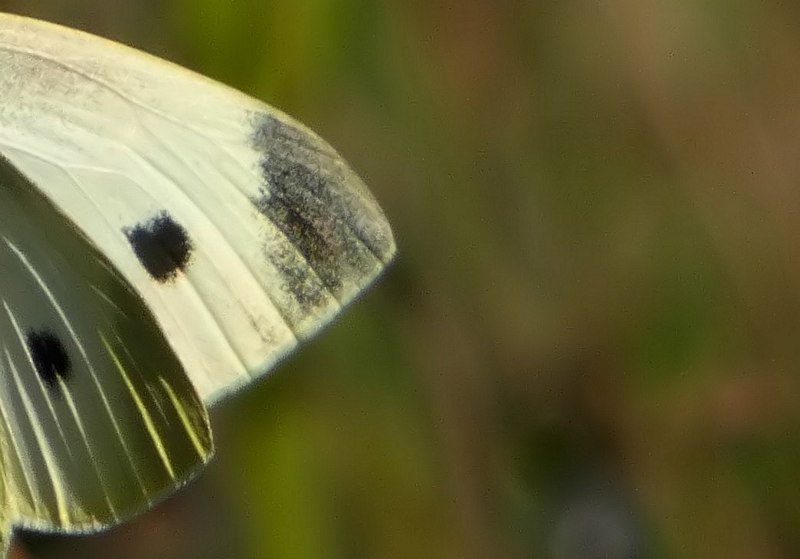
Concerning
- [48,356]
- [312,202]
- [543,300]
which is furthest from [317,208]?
[543,300]

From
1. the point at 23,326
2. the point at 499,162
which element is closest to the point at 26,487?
the point at 23,326

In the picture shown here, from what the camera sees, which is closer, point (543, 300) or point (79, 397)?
point (79, 397)

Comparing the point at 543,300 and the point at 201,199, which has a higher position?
the point at 201,199

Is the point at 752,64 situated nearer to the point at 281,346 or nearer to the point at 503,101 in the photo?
the point at 503,101

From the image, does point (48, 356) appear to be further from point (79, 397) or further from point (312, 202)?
point (312, 202)

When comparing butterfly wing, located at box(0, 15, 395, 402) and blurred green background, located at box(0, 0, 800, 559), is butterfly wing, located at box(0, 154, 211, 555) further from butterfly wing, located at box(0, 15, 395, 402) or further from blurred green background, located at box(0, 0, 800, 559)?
blurred green background, located at box(0, 0, 800, 559)
